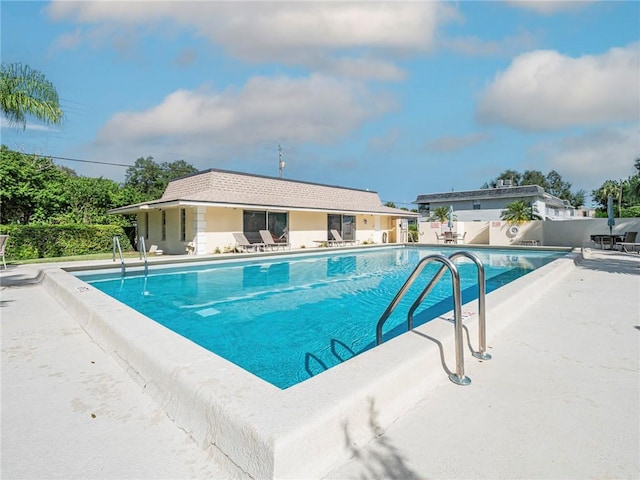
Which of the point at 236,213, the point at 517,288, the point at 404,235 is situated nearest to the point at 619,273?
the point at 517,288

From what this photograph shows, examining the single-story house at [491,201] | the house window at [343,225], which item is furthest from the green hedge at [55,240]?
the single-story house at [491,201]

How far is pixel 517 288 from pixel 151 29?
15.2m

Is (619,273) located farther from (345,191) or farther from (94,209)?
→ (94,209)

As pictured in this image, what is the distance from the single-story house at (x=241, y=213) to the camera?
1644cm

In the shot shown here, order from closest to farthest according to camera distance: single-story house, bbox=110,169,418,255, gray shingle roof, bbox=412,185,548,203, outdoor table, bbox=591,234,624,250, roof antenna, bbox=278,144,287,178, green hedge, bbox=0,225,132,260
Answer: green hedge, bbox=0,225,132,260, single-story house, bbox=110,169,418,255, outdoor table, bbox=591,234,624,250, gray shingle roof, bbox=412,185,548,203, roof antenna, bbox=278,144,287,178

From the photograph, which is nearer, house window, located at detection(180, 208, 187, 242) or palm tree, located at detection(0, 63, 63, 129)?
palm tree, located at detection(0, 63, 63, 129)

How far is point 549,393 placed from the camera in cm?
267

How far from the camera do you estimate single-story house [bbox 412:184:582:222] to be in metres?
36.1

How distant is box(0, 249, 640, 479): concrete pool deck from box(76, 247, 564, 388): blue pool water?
1.80 meters

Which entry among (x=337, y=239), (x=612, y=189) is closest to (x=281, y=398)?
(x=337, y=239)

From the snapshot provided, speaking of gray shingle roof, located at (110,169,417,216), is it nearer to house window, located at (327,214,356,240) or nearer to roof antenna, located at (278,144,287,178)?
house window, located at (327,214,356,240)

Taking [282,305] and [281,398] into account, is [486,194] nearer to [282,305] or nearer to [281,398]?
[282,305]

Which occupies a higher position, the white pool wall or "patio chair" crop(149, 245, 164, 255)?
"patio chair" crop(149, 245, 164, 255)

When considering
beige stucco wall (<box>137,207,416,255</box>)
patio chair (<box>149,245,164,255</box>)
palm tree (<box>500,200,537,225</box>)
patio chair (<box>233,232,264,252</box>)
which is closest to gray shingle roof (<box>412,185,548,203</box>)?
palm tree (<box>500,200,537,225</box>)
